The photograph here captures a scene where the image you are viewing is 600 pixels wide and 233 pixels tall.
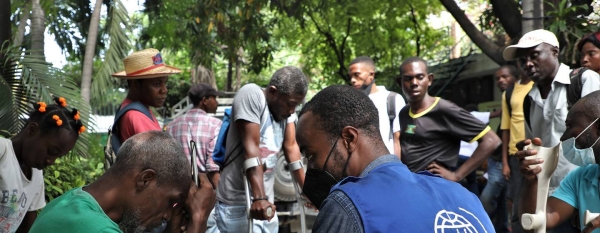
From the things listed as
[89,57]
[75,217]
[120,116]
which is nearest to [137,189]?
[75,217]

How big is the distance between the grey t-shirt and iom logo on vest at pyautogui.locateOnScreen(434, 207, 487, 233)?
298cm

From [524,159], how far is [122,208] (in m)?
2.03

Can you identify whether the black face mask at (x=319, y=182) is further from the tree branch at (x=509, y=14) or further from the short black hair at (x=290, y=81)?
the tree branch at (x=509, y=14)

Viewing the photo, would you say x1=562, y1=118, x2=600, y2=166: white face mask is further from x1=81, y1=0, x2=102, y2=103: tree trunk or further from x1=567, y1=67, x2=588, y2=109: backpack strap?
x1=81, y1=0, x2=102, y2=103: tree trunk

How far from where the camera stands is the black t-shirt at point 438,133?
632cm

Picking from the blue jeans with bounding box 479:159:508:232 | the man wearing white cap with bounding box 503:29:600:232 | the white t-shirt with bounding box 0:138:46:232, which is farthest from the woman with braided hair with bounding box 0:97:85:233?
the blue jeans with bounding box 479:159:508:232

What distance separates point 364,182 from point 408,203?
162 mm

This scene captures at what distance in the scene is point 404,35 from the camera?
17359 millimetres

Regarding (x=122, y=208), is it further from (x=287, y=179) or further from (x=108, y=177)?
(x=287, y=179)

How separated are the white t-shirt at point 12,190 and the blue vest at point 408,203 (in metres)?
2.76

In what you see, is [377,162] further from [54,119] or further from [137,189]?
[54,119]

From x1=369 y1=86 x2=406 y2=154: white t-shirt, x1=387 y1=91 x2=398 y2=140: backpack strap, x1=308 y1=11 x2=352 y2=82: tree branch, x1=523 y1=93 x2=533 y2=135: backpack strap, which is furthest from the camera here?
x1=308 y1=11 x2=352 y2=82: tree branch

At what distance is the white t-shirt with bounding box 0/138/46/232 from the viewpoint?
4.69m

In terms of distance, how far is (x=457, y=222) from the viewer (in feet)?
8.69
